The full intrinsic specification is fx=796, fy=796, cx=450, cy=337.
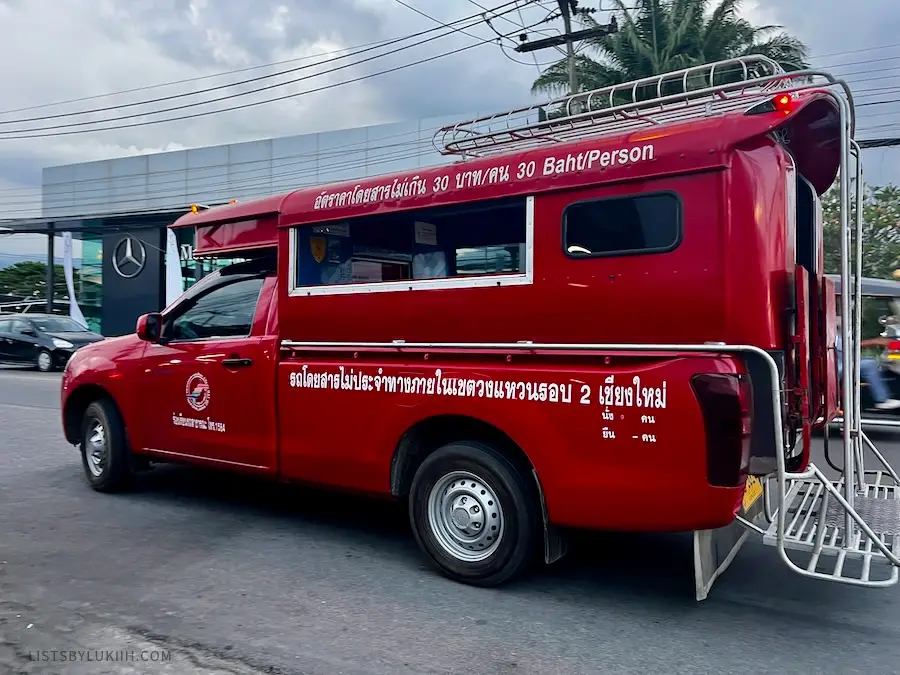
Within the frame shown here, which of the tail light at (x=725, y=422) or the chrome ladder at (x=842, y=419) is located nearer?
the tail light at (x=725, y=422)

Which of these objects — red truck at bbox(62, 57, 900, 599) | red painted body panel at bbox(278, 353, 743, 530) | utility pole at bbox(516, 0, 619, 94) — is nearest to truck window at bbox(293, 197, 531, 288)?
red truck at bbox(62, 57, 900, 599)

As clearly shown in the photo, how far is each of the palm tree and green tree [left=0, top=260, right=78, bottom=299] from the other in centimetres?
3312

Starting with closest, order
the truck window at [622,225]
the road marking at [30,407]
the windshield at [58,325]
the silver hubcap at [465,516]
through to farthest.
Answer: the truck window at [622,225] < the silver hubcap at [465,516] < the road marking at [30,407] < the windshield at [58,325]

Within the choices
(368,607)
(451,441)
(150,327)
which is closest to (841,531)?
(451,441)

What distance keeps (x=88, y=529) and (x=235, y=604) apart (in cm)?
205

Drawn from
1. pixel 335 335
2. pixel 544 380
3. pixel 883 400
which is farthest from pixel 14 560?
pixel 883 400

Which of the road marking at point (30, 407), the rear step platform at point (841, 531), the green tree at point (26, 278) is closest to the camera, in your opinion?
the rear step platform at point (841, 531)

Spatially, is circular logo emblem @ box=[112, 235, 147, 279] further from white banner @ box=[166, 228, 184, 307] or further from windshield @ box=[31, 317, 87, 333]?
windshield @ box=[31, 317, 87, 333]

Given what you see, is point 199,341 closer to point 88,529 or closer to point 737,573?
point 88,529

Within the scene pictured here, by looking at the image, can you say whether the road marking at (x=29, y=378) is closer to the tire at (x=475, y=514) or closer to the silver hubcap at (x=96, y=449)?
the silver hubcap at (x=96, y=449)

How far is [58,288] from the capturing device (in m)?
41.0

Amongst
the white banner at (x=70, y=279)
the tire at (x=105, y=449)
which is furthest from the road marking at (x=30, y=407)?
the white banner at (x=70, y=279)

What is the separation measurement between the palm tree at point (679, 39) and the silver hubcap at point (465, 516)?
640 inches

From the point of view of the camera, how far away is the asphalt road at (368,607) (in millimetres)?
3637
